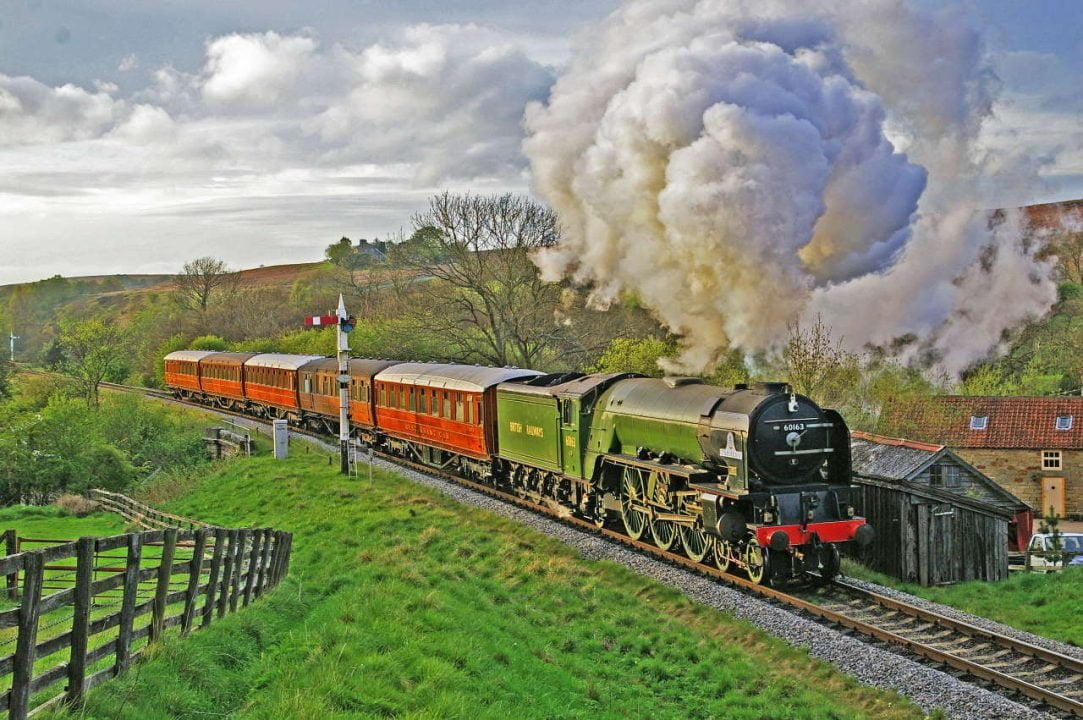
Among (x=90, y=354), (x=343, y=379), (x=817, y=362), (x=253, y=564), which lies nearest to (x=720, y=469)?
(x=253, y=564)

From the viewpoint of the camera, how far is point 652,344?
2936 cm

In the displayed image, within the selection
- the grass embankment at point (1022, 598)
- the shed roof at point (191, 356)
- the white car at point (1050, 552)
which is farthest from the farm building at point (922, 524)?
the shed roof at point (191, 356)

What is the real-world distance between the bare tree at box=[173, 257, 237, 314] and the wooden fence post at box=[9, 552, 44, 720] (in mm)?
77094

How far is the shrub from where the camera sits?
2803 cm

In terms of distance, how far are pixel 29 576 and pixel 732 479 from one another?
9.42 metres

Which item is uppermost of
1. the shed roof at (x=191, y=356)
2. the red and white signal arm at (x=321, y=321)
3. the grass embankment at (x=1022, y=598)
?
the red and white signal arm at (x=321, y=321)

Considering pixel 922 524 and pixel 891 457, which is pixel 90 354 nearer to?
pixel 891 457

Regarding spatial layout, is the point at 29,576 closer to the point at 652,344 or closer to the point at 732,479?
the point at 732,479

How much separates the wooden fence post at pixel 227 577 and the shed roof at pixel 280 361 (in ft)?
83.8

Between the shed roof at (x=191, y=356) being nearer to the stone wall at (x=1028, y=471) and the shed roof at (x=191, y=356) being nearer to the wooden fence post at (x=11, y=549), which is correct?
the wooden fence post at (x=11, y=549)

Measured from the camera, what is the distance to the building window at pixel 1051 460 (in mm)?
38594

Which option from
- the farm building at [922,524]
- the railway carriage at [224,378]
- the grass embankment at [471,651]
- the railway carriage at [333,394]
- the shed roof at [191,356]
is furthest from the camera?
the shed roof at [191,356]

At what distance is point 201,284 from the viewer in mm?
80875

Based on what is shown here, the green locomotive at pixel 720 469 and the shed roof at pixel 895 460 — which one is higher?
the green locomotive at pixel 720 469
